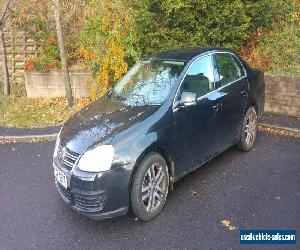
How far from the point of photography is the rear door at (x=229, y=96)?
16.6 ft

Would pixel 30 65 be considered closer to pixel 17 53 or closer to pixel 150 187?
pixel 17 53

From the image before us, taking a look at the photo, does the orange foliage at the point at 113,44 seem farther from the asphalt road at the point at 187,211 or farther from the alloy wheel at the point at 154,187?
the alloy wheel at the point at 154,187

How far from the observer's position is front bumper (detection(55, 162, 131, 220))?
146 inches

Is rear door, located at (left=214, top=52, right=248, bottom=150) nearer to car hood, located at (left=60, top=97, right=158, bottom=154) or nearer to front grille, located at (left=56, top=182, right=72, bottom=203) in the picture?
car hood, located at (left=60, top=97, right=158, bottom=154)

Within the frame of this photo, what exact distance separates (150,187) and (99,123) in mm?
981

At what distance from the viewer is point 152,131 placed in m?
4.07

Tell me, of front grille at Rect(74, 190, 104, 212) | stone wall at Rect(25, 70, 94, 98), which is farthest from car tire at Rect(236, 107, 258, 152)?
stone wall at Rect(25, 70, 94, 98)

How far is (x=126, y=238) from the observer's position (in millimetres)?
3871

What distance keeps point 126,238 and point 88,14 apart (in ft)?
20.8

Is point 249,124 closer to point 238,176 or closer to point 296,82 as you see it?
point 238,176

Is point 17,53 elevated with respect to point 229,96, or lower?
elevated

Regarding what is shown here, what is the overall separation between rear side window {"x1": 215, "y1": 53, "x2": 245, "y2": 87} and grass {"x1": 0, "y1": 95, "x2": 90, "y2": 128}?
424 cm

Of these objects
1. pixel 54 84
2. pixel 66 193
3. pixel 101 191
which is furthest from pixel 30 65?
pixel 101 191

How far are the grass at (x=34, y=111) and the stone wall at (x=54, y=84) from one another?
0.80ft
